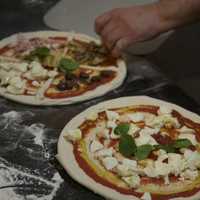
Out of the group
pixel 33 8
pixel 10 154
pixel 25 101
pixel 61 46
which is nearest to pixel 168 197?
pixel 10 154

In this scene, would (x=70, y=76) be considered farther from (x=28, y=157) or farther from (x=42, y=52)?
(x=28, y=157)

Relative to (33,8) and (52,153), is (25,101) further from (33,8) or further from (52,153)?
(33,8)

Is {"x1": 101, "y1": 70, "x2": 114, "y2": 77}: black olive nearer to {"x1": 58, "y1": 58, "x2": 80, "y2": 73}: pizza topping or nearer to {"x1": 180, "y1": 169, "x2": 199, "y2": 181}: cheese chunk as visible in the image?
{"x1": 58, "y1": 58, "x2": 80, "y2": 73}: pizza topping

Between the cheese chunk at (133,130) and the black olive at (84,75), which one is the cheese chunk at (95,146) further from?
the black olive at (84,75)

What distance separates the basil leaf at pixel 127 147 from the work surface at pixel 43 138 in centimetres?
13

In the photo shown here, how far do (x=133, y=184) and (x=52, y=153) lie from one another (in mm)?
255

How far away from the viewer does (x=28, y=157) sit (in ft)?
4.16

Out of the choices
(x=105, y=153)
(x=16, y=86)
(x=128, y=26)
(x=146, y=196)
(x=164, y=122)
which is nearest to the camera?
(x=146, y=196)

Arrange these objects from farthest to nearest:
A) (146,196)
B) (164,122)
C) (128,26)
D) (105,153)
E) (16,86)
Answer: (128,26), (16,86), (164,122), (105,153), (146,196)

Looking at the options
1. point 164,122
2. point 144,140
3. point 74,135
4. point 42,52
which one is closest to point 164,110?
point 164,122

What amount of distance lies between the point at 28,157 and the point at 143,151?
295 millimetres

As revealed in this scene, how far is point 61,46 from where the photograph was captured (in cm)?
172

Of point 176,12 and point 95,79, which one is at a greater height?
point 176,12

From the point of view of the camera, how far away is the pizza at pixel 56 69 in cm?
148
